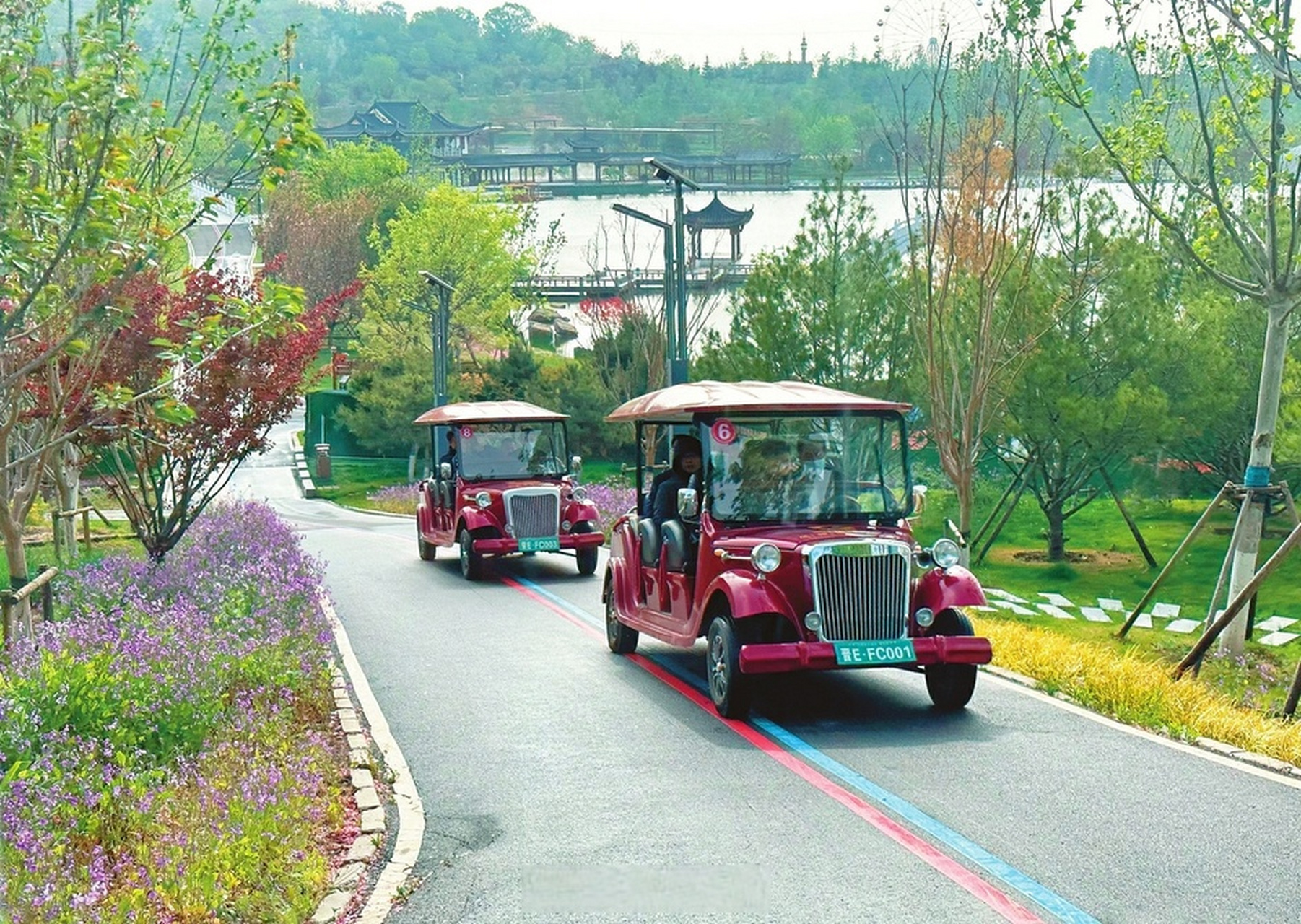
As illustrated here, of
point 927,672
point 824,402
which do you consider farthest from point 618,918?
point 824,402

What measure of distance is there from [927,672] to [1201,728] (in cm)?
193

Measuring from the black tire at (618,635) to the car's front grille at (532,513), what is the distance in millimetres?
6965

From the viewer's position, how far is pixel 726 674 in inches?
414

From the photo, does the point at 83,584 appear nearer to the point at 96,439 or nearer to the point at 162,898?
the point at 96,439

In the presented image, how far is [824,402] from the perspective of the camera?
38.1 feet

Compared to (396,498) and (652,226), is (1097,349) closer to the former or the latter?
(396,498)

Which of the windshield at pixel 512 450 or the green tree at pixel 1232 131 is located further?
the windshield at pixel 512 450

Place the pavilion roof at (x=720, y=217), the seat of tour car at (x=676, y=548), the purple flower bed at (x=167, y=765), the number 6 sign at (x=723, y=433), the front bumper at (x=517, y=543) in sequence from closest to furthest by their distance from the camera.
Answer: the purple flower bed at (x=167, y=765), the number 6 sign at (x=723, y=433), the seat of tour car at (x=676, y=548), the front bumper at (x=517, y=543), the pavilion roof at (x=720, y=217)

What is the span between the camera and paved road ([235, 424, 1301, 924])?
6504 millimetres

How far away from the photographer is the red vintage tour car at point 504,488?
21.1 metres

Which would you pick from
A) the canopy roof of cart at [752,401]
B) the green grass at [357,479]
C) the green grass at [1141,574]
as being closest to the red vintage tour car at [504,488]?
the green grass at [1141,574]

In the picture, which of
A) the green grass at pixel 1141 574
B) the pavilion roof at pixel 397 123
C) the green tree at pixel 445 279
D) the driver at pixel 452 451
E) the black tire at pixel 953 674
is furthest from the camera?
the pavilion roof at pixel 397 123

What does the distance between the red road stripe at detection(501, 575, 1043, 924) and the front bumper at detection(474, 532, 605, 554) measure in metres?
8.57

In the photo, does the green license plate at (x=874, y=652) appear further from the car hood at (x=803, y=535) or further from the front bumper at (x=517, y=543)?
the front bumper at (x=517, y=543)
